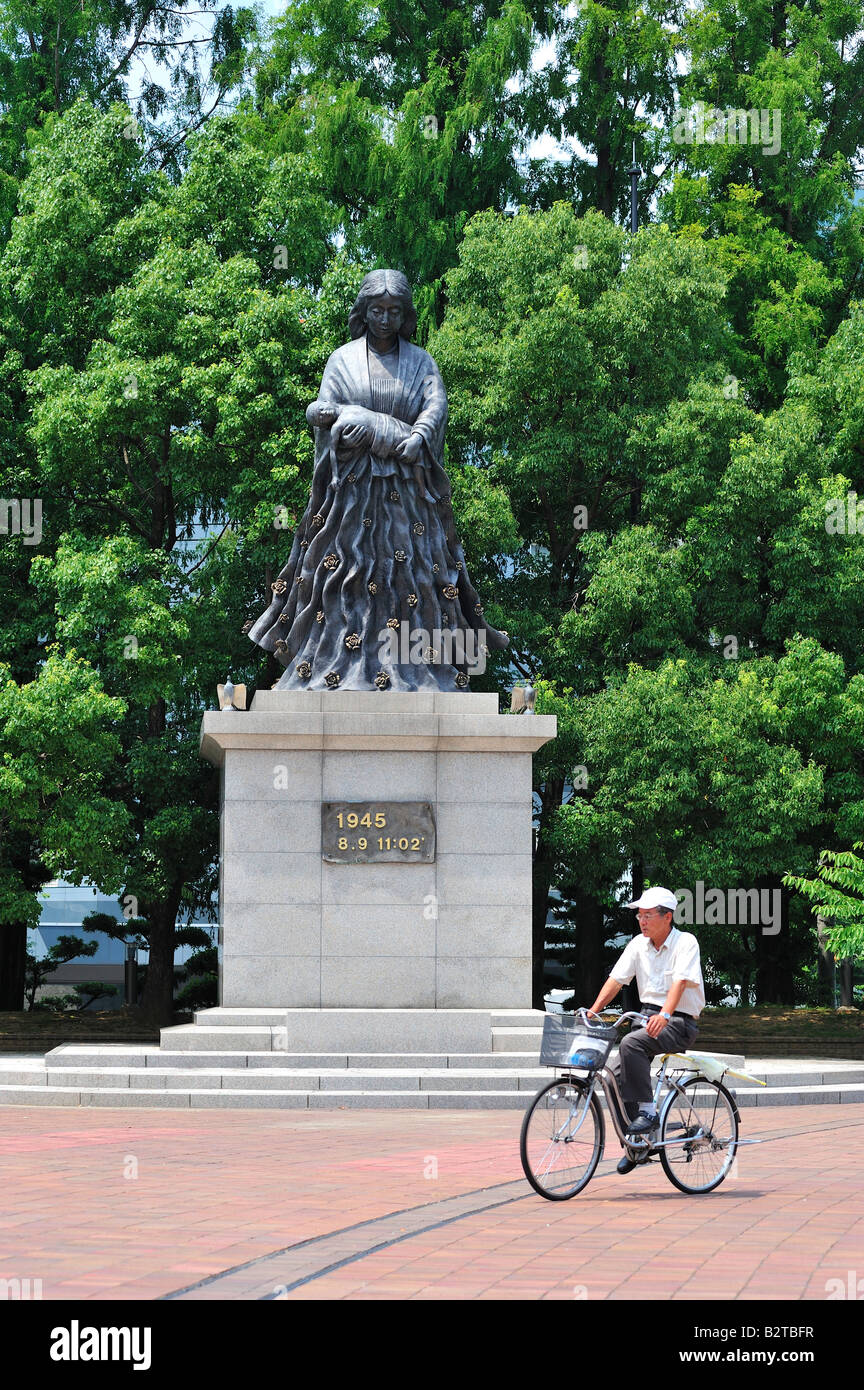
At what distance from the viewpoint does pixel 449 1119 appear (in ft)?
48.1

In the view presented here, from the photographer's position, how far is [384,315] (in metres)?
19.8

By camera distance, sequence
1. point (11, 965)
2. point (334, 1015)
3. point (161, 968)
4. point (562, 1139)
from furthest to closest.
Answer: point (11, 965) < point (161, 968) < point (334, 1015) < point (562, 1139)

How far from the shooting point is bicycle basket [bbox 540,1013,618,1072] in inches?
386

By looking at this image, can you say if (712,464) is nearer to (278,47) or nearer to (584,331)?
(584,331)

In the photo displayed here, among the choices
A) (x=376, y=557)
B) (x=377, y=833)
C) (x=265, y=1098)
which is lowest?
(x=265, y=1098)

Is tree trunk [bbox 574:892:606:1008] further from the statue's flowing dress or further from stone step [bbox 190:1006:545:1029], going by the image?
stone step [bbox 190:1006:545:1029]

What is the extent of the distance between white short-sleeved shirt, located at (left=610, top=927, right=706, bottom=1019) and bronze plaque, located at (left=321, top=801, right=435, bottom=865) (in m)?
7.74

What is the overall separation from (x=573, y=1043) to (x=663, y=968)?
2.79 ft

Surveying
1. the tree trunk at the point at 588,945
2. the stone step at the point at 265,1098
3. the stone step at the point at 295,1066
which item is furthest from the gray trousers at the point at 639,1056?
the tree trunk at the point at 588,945

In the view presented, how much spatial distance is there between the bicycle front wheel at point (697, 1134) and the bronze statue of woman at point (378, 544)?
30.2 ft

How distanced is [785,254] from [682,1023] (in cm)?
2490

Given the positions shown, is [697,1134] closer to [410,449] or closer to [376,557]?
[376,557]

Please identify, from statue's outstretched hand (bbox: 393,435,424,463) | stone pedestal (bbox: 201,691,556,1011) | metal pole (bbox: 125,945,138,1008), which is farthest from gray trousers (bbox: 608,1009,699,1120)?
metal pole (bbox: 125,945,138,1008)

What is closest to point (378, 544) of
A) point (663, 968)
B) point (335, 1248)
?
point (663, 968)
